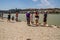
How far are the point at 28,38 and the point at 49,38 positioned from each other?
1.34 metres

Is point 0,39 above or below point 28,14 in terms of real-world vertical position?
below

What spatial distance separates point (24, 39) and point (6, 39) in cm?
116

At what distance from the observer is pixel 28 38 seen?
11914 mm

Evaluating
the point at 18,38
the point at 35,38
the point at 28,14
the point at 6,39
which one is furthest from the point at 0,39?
the point at 28,14

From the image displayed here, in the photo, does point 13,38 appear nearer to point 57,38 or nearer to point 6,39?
point 6,39

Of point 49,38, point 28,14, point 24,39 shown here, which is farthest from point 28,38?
point 28,14

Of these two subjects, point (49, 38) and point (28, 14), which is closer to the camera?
point (49, 38)

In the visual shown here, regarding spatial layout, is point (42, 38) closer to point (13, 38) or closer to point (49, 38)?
point (49, 38)

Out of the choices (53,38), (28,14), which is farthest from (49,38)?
(28,14)

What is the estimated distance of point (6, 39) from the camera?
11844mm

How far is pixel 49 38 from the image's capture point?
1198cm

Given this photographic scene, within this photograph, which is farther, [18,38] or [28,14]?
[28,14]

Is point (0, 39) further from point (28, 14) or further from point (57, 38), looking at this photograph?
point (28, 14)

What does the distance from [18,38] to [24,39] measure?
0.54 metres
